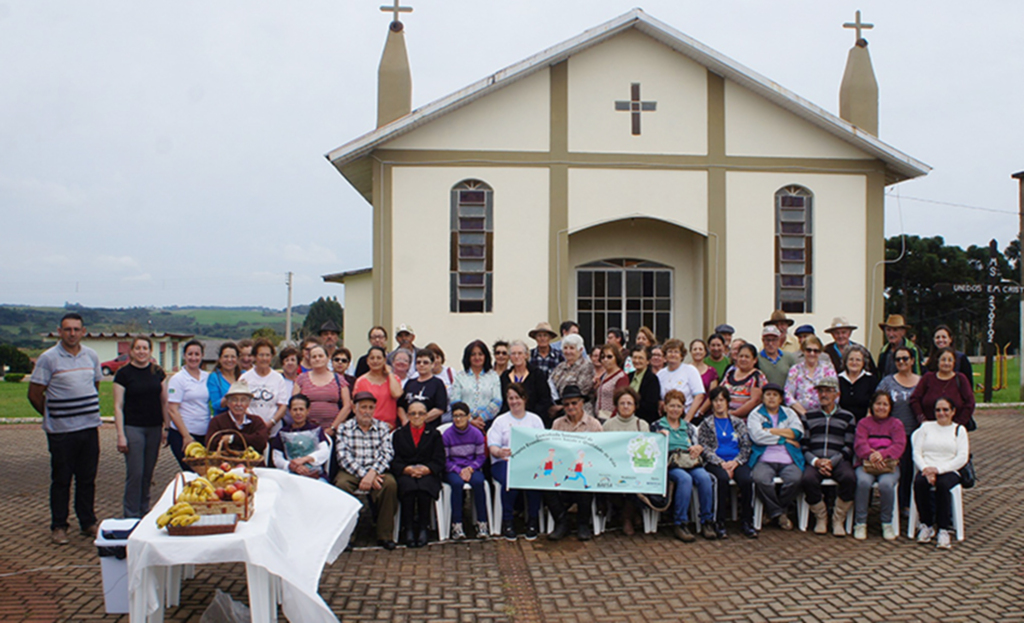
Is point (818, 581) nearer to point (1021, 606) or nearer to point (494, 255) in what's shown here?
point (1021, 606)

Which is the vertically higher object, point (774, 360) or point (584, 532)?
point (774, 360)

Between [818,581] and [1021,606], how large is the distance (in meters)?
1.34

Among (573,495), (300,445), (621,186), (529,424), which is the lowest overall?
(573,495)

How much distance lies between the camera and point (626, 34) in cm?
1340

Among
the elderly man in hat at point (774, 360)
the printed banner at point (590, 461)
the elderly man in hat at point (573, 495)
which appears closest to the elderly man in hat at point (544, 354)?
the elderly man in hat at point (573, 495)

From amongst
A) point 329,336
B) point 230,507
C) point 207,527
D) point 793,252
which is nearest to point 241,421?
point 230,507

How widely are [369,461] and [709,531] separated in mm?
Answer: 3219

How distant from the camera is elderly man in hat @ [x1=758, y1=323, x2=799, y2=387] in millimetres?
8438

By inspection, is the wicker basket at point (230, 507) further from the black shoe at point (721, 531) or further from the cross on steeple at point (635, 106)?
the cross on steeple at point (635, 106)

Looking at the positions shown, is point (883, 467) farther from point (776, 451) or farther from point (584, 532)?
point (584, 532)

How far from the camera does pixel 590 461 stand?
7.48 meters

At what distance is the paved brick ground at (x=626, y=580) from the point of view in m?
5.50

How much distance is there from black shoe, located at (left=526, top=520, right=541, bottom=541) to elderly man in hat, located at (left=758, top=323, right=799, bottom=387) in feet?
9.86

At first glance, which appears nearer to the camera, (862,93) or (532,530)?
(532,530)
